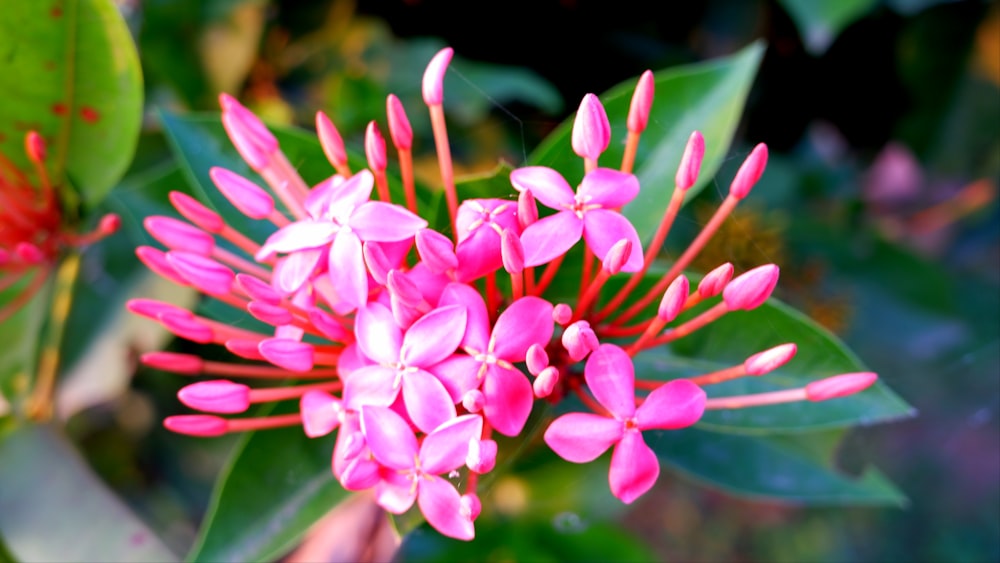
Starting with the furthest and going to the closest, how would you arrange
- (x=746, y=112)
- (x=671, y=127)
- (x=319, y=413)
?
1. (x=746, y=112)
2. (x=671, y=127)
3. (x=319, y=413)

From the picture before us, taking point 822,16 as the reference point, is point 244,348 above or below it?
below

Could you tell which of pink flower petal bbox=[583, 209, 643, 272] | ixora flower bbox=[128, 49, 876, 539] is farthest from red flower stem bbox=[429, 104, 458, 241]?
pink flower petal bbox=[583, 209, 643, 272]

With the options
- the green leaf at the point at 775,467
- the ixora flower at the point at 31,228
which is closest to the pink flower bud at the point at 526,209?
the green leaf at the point at 775,467

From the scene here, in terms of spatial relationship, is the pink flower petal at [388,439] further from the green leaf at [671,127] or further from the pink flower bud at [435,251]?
the green leaf at [671,127]

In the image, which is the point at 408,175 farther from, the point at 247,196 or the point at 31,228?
the point at 31,228

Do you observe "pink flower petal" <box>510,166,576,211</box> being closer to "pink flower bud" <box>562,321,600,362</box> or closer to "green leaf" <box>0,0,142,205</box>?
"pink flower bud" <box>562,321,600,362</box>

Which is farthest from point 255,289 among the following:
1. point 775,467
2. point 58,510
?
point 775,467
